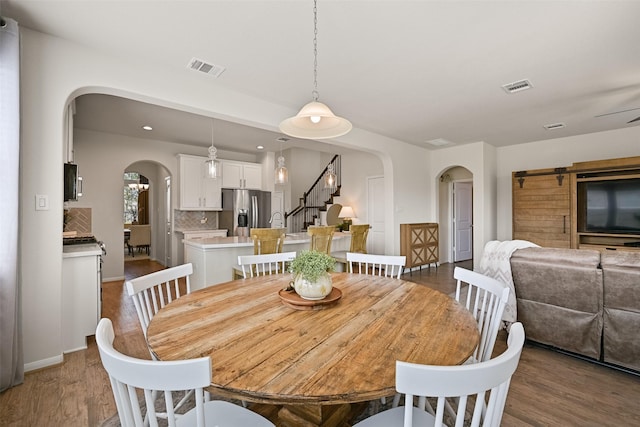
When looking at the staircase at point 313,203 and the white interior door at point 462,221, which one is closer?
the white interior door at point 462,221

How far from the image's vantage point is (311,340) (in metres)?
1.18

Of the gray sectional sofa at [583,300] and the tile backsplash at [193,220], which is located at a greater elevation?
the tile backsplash at [193,220]

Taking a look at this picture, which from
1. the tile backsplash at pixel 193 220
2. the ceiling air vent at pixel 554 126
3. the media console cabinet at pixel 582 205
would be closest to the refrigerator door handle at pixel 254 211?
the tile backsplash at pixel 193 220

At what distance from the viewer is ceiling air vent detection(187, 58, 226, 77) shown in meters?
2.80

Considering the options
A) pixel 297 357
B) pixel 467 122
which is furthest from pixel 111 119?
pixel 467 122

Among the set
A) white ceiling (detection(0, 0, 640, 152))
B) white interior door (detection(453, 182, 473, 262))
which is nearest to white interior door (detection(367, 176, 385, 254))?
white interior door (detection(453, 182, 473, 262))

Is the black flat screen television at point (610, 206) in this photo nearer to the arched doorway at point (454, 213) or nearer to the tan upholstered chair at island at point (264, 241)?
the arched doorway at point (454, 213)

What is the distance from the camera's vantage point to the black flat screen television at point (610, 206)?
15.9ft

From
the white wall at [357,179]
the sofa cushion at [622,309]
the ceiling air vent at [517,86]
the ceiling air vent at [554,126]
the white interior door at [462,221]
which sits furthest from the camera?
the white interior door at [462,221]

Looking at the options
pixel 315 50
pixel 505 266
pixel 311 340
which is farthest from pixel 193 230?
pixel 311 340

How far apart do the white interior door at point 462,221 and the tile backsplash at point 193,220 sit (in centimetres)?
582

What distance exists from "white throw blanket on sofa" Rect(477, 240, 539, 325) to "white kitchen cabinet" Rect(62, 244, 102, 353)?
3735mm

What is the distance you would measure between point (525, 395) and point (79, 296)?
3.71 meters

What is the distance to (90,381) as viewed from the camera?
221 centimetres
